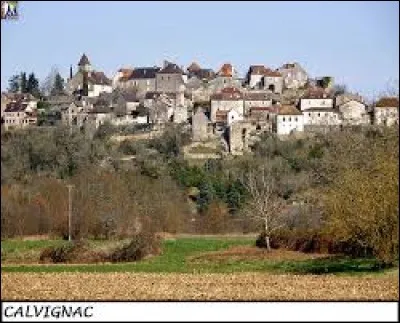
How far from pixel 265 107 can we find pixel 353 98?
34.4 ft

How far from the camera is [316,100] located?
325 ft

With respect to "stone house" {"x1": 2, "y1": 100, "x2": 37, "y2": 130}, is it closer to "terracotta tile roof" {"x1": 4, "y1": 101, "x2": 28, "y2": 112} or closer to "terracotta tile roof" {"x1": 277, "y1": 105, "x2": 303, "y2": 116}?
"terracotta tile roof" {"x1": 4, "y1": 101, "x2": 28, "y2": 112}

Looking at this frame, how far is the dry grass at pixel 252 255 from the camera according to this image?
29116 mm

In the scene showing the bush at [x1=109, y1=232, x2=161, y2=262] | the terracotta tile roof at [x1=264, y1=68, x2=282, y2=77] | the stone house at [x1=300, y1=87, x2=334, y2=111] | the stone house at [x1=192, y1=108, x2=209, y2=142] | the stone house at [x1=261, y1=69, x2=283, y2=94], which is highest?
the terracotta tile roof at [x1=264, y1=68, x2=282, y2=77]

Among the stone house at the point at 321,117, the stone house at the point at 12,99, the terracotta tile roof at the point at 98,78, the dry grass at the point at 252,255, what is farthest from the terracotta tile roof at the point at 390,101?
the terracotta tile roof at the point at 98,78

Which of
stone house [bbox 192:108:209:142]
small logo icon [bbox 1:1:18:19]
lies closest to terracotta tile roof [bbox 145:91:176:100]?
stone house [bbox 192:108:209:142]

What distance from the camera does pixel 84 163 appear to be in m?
29.6

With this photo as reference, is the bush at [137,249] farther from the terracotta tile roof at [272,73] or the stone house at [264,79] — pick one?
the terracotta tile roof at [272,73]

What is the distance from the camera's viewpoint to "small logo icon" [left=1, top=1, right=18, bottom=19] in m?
11.0

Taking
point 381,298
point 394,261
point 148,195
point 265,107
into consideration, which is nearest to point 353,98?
point 265,107

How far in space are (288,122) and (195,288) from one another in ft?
249

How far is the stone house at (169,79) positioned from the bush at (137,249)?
77989 millimetres

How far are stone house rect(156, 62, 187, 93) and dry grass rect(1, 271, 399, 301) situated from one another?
9239cm

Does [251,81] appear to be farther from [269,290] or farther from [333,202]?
[269,290]
